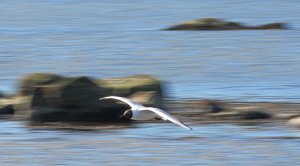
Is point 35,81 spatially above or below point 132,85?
above

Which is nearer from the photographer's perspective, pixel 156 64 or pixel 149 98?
pixel 149 98

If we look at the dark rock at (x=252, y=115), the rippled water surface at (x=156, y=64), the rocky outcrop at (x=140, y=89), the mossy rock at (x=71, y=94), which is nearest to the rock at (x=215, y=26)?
the rippled water surface at (x=156, y=64)

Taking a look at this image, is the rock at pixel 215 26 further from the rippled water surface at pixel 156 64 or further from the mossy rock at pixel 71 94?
the mossy rock at pixel 71 94

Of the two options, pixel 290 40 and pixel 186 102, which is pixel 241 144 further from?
pixel 290 40

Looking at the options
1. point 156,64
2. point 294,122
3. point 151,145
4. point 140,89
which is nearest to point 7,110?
point 140,89

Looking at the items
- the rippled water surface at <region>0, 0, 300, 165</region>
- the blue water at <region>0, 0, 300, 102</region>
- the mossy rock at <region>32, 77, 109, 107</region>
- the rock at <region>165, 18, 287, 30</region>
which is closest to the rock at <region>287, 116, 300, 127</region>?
the rippled water surface at <region>0, 0, 300, 165</region>

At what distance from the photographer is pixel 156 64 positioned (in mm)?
42531

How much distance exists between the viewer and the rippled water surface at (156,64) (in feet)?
70.5

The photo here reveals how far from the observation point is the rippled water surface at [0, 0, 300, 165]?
70.5ft

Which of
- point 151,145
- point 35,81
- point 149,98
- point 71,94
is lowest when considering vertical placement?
point 151,145

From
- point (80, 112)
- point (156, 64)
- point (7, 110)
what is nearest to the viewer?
point (80, 112)

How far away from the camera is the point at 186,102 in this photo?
27.8m

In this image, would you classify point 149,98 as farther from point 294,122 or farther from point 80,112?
point 294,122

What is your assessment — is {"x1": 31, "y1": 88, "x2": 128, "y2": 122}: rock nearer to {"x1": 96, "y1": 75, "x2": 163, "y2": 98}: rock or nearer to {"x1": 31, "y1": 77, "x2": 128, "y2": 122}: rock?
{"x1": 31, "y1": 77, "x2": 128, "y2": 122}: rock
